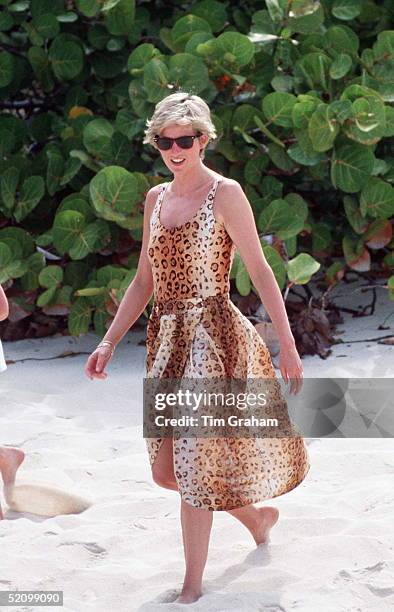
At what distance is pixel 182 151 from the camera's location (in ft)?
9.07

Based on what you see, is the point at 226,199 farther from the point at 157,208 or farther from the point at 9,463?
the point at 9,463

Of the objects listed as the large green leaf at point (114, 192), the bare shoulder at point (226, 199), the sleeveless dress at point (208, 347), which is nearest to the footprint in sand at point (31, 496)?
the sleeveless dress at point (208, 347)

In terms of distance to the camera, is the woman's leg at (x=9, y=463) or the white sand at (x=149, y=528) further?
the woman's leg at (x=9, y=463)

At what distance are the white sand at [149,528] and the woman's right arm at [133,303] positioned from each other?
54cm

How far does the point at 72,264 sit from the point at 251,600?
2.72m

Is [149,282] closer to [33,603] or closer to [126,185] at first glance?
[33,603]

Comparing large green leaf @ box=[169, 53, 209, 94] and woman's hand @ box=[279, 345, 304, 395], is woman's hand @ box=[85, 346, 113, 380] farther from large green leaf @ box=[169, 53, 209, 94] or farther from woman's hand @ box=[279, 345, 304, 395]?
large green leaf @ box=[169, 53, 209, 94]

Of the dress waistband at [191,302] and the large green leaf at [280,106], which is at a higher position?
the dress waistband at [191,302]

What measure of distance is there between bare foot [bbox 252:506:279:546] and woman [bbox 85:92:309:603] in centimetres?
27

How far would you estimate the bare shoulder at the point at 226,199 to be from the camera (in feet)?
9.06

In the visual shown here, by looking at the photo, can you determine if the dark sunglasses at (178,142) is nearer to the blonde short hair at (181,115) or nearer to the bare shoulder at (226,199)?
the blonde short hair at (181,115)

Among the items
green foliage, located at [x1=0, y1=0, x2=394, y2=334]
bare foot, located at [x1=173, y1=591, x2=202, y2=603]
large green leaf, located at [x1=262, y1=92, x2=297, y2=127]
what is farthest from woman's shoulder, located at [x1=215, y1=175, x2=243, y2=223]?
large green leaf, located at [x1=262, y1=92, x2=297, y2=127]

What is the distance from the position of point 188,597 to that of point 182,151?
108 centimetres

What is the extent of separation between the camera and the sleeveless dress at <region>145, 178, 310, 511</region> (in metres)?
2.75
